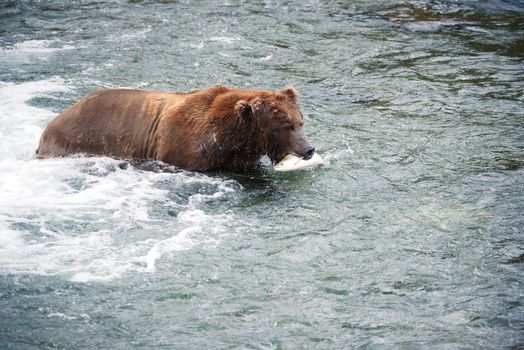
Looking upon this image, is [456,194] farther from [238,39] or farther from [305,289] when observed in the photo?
[238,39]

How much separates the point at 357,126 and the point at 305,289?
4.28 metres

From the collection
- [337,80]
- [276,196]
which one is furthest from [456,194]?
[337,80]

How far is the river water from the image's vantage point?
18.8 ft

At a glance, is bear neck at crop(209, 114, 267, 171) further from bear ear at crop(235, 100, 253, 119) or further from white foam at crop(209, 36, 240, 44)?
white foam at crop(209, 36, 240, 44)

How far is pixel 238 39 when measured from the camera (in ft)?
44.0

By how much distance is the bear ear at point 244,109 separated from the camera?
8289 millimetres

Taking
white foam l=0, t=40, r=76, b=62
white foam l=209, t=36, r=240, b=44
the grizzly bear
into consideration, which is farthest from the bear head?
white foam l=0, t=40, r=76, b=62

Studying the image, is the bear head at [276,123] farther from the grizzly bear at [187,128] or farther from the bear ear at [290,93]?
the bear ear at [290,93]

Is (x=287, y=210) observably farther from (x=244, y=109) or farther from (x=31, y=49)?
(x=31, y=49)

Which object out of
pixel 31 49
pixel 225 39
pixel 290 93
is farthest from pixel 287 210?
pixel 31 49

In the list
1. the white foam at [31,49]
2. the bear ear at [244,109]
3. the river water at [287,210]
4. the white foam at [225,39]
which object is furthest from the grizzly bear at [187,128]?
the white foam at [225,39]

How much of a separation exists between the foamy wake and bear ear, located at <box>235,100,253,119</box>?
748mm

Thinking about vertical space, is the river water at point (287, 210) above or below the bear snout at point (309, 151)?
below

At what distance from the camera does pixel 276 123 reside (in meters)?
8.24
